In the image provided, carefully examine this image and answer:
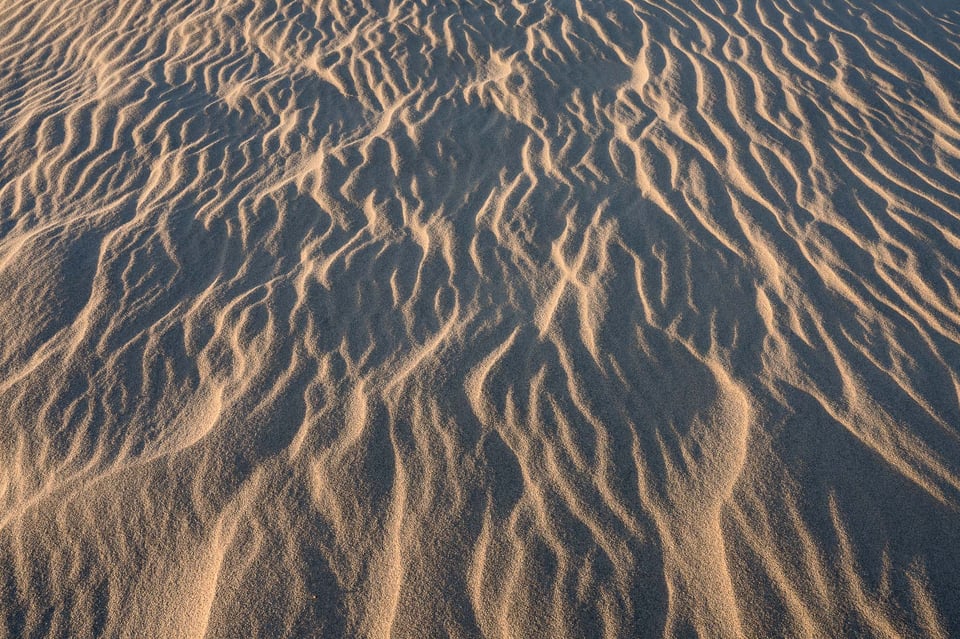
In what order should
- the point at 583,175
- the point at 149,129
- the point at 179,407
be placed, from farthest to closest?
the point at 149,129
the point at 583,175
the point at 179,407

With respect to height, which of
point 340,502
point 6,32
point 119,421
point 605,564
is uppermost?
point 605,564

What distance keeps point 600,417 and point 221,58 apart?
4710 millimetres

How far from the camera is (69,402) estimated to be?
107 inches

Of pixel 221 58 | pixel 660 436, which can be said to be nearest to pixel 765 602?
pixel 660 436

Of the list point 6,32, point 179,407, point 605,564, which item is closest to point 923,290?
point 605,564

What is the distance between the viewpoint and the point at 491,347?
288 centimetres

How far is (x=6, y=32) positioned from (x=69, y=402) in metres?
5.32

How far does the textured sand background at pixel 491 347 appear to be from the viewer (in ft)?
6.98

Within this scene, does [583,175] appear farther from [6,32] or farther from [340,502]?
[6,32]

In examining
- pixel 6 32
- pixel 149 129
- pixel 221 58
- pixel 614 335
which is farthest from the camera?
pixel 6 32

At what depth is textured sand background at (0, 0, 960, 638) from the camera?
2.13m

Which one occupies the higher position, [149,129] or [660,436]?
[660,436]

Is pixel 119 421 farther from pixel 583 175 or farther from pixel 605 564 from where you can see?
pixel 583 175

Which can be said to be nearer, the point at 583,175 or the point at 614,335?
the point at 614,335
